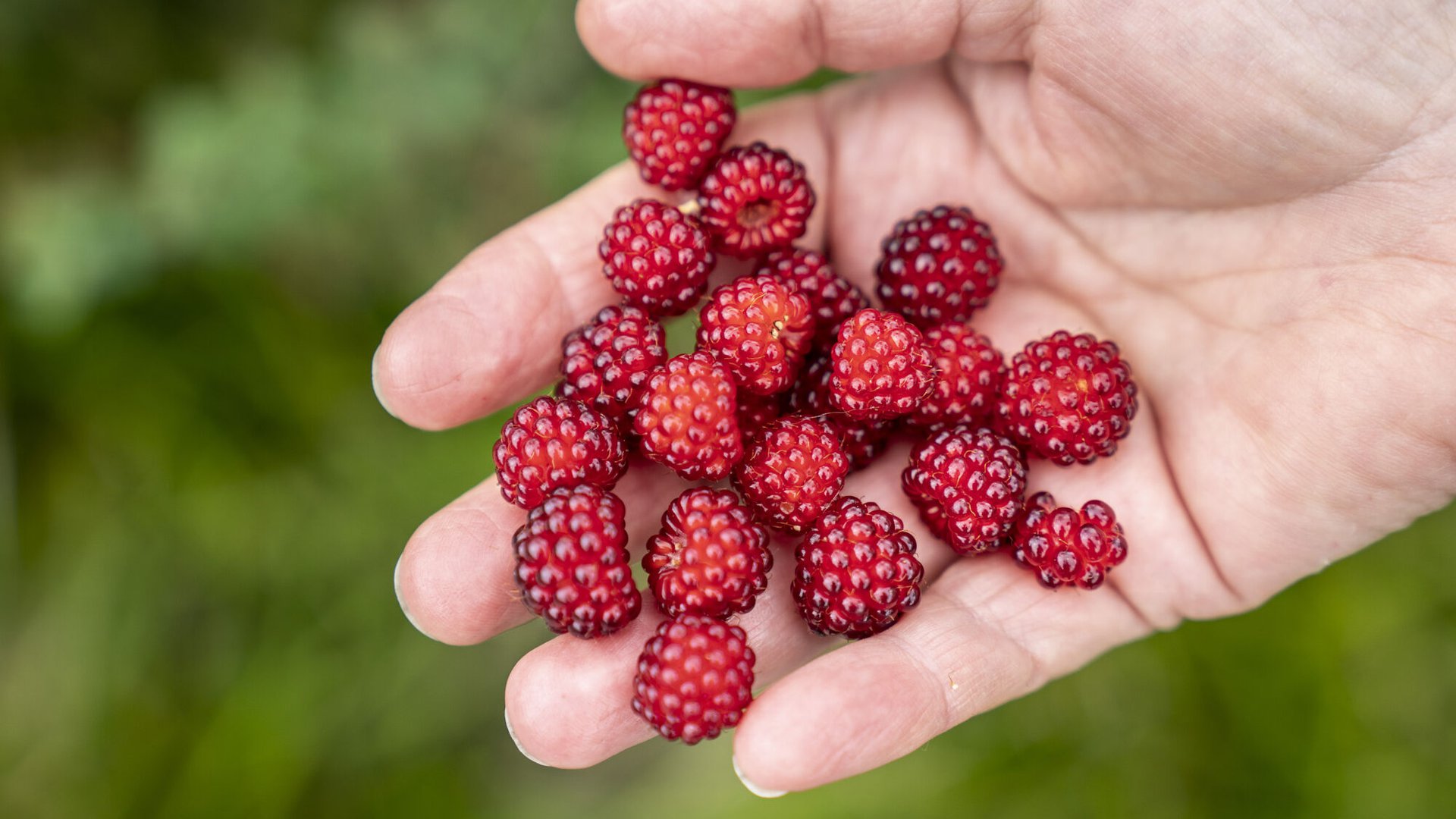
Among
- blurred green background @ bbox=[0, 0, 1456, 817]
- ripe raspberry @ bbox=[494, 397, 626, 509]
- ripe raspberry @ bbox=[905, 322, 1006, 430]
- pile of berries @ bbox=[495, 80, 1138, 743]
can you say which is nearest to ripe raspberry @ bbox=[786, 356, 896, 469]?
pile of berries @ bbox=[495, 80, 1138, 743]

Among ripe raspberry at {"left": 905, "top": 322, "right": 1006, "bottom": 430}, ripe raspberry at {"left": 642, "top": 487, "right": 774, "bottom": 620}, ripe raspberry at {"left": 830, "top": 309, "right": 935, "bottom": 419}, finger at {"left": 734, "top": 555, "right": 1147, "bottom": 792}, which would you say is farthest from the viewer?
ripe raspberry at {"left": 905, "top": 322, "right": 1006, "bottom": 430}

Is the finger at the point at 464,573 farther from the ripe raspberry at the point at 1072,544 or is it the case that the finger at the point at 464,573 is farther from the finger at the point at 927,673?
the ripe raspberry at the point at 1072,544

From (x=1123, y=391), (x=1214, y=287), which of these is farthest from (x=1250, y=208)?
(x=1123, y=391)

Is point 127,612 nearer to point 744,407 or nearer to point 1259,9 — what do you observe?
point 744,407

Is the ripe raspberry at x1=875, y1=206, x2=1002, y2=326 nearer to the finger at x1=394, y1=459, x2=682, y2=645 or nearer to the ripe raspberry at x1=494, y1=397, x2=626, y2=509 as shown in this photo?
the ripe raspberry at x1=494, y1=397, x2=626, y2=509

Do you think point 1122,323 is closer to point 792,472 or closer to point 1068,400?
point 1068,400

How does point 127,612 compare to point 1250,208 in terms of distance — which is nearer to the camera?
point 1250,208

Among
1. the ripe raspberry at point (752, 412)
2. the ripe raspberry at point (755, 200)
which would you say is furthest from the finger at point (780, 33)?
the ripe raspberry at point (752, 412)
